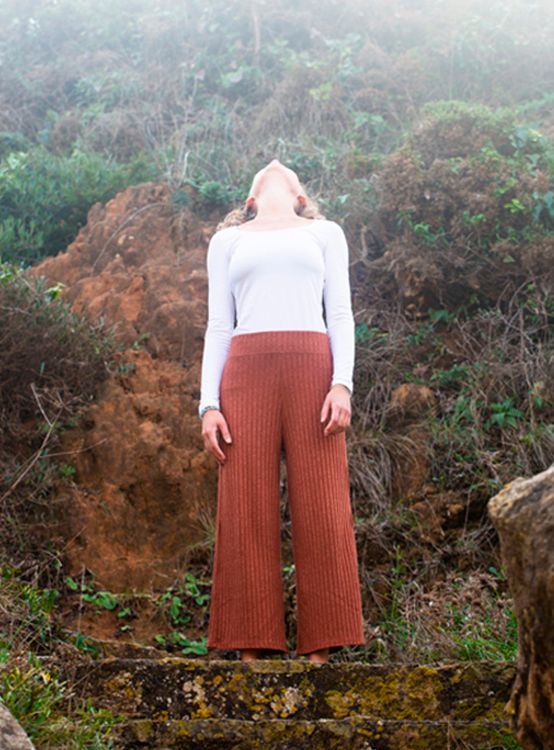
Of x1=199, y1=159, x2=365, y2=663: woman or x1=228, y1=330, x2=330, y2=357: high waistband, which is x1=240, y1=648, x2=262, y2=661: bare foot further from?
x1=228, y1=330, x2=330, y2=357: high waistband

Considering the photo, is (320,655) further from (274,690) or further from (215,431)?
(215,431)

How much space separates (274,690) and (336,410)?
105cm

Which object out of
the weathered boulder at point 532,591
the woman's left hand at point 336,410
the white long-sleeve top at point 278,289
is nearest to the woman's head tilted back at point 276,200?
the white long-sleeve top at point 278,289

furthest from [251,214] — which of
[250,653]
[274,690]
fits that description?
[274,690]

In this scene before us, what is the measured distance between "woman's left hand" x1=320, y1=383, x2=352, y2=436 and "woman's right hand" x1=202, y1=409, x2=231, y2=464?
15.2 inches

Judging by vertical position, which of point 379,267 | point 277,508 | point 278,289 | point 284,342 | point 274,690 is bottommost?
point 274,690

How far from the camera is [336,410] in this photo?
138 inches

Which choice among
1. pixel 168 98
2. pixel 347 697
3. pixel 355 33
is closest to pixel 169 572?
pixel 347 697

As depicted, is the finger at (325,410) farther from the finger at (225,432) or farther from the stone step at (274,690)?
the stone step at (274,690)

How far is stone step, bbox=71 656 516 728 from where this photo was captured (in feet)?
9.66

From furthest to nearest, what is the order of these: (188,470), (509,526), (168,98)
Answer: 1. (168,98)
2. (188,470)
3. (509,526)

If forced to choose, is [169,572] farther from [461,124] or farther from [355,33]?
[355,33]

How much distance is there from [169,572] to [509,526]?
11.3 ft

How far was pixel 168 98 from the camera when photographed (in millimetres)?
9656
